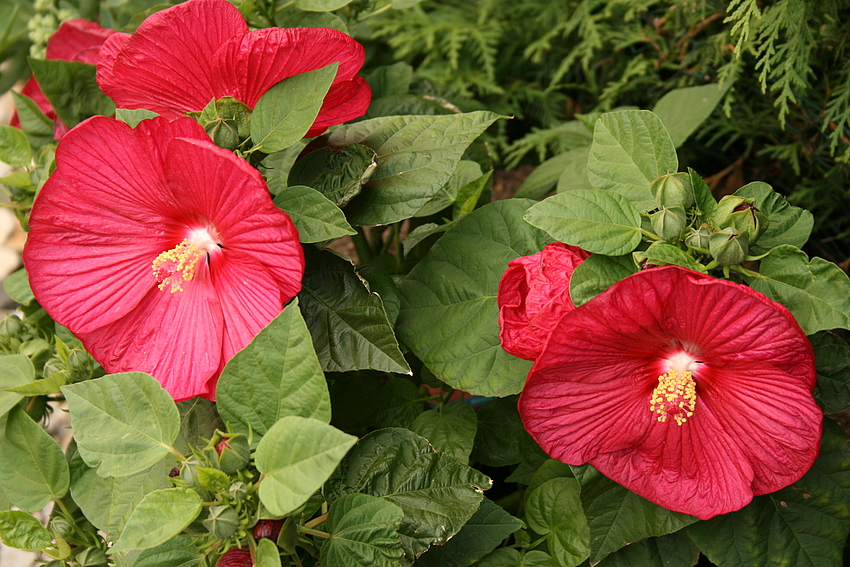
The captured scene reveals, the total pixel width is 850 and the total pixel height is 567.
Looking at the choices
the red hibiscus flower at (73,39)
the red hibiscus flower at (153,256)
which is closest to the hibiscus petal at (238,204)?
the red hibiscus flower at (153,256)

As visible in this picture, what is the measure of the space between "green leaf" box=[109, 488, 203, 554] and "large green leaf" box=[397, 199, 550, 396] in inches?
14.2

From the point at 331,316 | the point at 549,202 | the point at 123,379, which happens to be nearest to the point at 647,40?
the point at 549,202

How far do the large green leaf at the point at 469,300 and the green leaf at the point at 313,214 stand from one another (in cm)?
24

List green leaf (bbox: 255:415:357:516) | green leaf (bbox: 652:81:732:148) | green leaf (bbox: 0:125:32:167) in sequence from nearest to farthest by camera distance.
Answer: green leaf (bbox: 255:415:357:516), green leaf (bbox: 0:125:32:167), green leaf (bbox: 652:81:732:148)

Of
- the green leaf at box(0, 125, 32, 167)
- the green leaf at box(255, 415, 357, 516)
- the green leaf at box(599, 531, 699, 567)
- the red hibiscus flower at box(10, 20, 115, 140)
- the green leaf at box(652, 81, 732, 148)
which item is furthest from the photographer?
the red hibiscus flower at box(10, 20, 115, 140)

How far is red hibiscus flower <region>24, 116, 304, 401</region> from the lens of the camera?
80 cm

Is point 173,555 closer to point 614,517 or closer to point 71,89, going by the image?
point 614,517

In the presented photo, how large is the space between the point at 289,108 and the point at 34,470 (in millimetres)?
585

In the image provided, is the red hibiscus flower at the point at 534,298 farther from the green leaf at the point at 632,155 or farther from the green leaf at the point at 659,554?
the green leaf at the point at 659,554

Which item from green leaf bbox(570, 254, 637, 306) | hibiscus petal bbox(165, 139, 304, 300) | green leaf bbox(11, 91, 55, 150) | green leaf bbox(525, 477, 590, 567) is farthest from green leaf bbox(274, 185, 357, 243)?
green leaf bbox(11, 91, 55, 150)

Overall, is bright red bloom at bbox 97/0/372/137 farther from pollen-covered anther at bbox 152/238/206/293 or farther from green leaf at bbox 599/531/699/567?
green leaf at bbox 599/531/699/567

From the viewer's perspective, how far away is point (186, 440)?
0.92m

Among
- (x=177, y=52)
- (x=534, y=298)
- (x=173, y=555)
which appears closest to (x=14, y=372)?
(x=173, y=555)

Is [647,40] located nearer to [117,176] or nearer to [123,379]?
[117,176]
